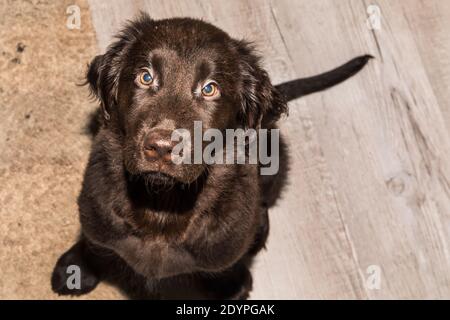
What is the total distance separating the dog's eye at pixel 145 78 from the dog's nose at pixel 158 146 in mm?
347

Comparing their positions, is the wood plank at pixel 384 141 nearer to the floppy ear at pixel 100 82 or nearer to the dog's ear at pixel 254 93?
the dog's ear at pixel 254 93

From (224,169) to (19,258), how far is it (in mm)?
1410

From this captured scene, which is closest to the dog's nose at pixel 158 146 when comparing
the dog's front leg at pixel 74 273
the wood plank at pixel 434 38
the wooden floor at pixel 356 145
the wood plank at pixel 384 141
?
the dog's front leg at pixel 74 273

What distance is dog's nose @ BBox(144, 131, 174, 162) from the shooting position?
2682 millimetres

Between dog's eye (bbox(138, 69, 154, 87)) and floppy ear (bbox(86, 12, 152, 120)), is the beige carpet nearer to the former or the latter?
floppy ear (bbox(86, 12, 152, 120))

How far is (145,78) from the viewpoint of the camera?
299cm

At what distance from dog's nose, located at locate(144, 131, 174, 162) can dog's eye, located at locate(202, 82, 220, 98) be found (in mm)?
368

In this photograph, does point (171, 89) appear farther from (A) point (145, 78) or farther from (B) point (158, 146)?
(B) point (158, 146)

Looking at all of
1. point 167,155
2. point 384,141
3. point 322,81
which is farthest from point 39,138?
point 384,141

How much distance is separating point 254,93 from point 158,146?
72 cm
